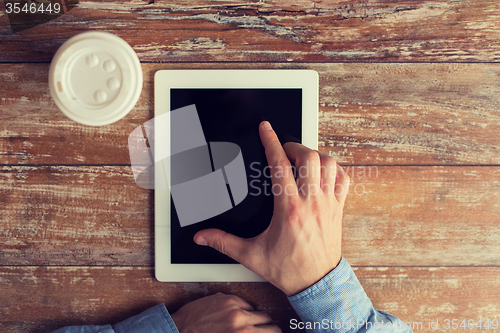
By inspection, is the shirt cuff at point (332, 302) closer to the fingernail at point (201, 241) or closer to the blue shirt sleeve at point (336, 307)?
the blue shirt sleeve at point (336, 307)

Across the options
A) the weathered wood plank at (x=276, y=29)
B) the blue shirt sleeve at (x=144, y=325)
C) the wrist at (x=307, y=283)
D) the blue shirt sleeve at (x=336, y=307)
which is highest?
the weathered wood plank at (x=276, y=29)

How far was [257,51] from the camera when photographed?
58 centimetres

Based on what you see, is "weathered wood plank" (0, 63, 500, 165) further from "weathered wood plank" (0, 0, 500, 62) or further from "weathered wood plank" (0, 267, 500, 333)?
"weathered wood plank" (0, 267, 500, 333)

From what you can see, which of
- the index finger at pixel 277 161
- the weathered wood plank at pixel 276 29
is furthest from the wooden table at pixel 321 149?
the index finger at pixel 277 161

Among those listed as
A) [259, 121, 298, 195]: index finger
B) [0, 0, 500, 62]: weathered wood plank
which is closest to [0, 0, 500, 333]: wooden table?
[0, 0, 500, 62]: weathered wood plank

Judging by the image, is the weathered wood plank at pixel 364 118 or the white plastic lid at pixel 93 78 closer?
the white plastic lid at pixel 93 78

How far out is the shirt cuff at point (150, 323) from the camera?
55 centimetres

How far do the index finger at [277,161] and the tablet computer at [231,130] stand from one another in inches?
0.9

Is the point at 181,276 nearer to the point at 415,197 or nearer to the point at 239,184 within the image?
the point at 239,184

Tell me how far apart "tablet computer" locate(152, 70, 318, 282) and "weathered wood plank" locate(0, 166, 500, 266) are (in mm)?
74

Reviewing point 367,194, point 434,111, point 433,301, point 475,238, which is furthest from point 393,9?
point 433,301

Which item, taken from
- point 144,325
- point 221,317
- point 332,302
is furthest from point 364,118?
point 144,325

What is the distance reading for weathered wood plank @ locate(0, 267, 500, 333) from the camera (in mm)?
588

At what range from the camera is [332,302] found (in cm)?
52
